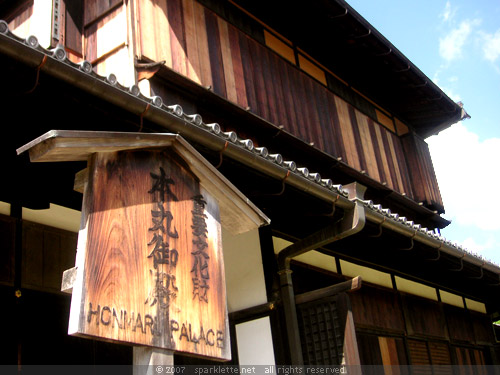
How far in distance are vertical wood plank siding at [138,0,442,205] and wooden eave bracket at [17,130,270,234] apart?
322cm

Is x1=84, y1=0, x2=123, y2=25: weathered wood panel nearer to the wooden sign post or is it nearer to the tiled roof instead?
the tiled roof

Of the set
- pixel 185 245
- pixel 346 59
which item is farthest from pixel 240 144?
pixel 346 59

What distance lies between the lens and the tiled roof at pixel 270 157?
401cm

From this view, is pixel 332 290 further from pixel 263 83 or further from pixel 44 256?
pixel 263 83

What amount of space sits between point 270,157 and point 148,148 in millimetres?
1942

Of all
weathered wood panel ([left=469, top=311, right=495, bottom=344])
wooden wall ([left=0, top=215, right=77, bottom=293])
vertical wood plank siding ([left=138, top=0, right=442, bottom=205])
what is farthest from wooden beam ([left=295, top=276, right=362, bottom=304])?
weathered wood panel ([left=469, top=311, right=495, bottom=344])

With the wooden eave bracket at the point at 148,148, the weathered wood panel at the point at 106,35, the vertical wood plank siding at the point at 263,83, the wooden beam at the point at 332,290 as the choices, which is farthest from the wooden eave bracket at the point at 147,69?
the wooden beam at the point at 332,290

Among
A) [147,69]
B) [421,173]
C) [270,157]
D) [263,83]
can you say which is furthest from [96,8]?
[421,173]

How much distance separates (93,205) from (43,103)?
1.24 meters

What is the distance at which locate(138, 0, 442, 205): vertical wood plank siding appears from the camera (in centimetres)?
737

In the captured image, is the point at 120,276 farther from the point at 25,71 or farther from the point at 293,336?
the point at 293,336

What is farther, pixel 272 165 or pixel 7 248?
pixel 272 165

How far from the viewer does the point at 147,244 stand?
11.8 ft

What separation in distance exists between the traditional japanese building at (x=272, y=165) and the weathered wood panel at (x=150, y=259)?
23cm
